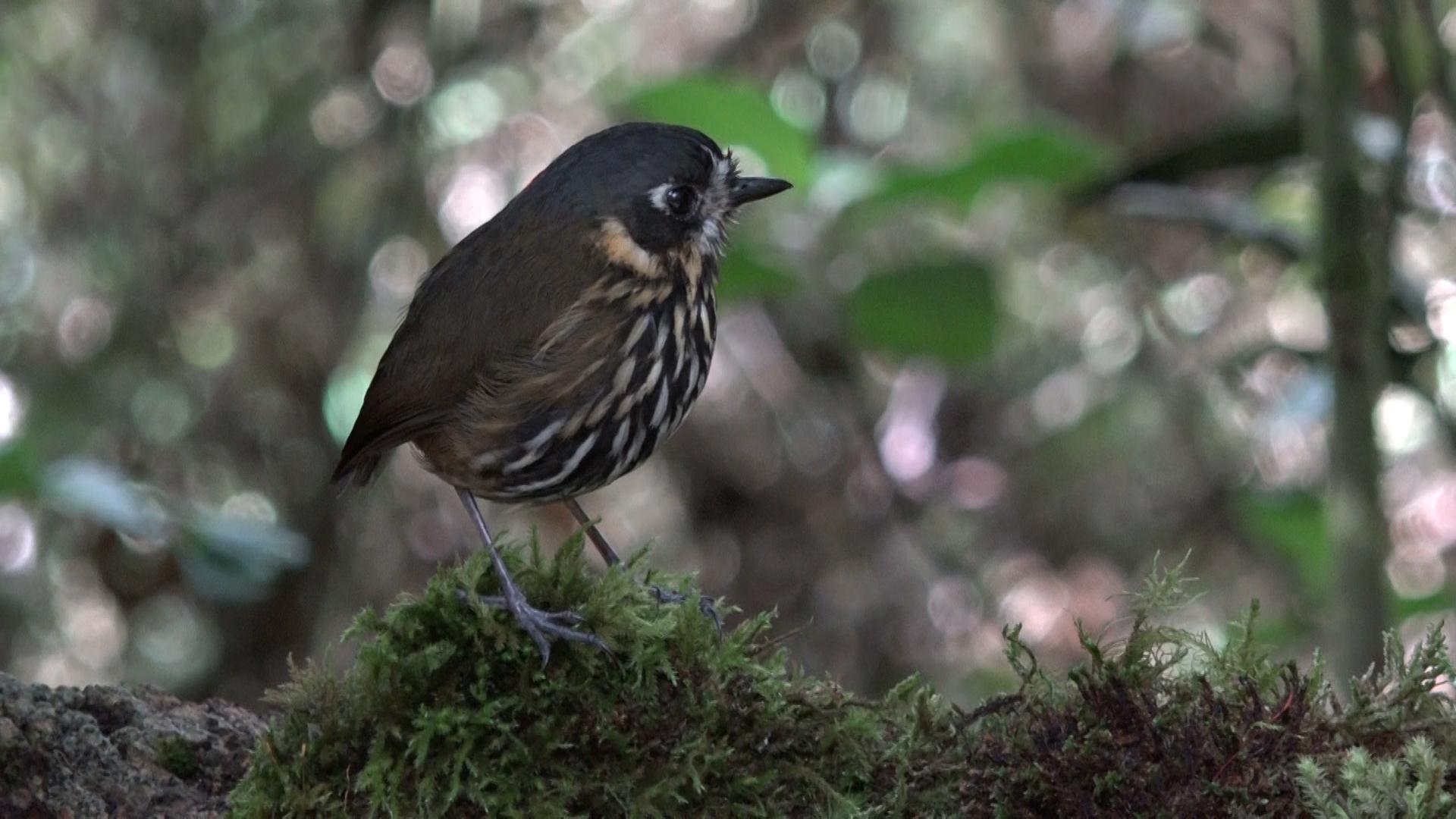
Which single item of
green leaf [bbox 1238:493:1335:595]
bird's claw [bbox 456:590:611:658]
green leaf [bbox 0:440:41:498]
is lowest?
bird's claw [bbox 456:590:611:658]

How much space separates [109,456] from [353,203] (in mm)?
1482

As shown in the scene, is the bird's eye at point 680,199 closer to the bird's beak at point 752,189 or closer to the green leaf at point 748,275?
the bird's beak at point 752,189

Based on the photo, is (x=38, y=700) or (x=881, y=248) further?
(x=881, y=248)

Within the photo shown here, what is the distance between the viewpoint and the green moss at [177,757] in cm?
260

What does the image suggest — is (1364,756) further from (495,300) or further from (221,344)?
(221,344)

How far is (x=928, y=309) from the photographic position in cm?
486

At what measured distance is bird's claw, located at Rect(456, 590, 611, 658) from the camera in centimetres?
237

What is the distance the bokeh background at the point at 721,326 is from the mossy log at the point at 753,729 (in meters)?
3.59

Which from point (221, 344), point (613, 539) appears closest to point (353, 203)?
point (221, 344)

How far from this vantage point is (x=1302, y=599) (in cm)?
598

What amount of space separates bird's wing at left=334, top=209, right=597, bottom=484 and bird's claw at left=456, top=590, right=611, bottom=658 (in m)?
0.83

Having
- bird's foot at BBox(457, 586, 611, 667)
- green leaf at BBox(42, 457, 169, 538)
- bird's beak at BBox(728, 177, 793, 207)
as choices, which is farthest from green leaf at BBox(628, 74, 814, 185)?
bird's foot at BBox(457, 586, 611, 667)

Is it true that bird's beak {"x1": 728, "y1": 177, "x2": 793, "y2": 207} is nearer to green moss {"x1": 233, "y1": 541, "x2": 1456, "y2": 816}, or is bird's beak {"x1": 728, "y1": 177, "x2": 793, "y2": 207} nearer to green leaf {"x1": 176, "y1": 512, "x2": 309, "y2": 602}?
green moss {"x1": 233, "y1": 541, "x2": 1456, "y2": 816}

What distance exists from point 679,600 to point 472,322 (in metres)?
0.88
